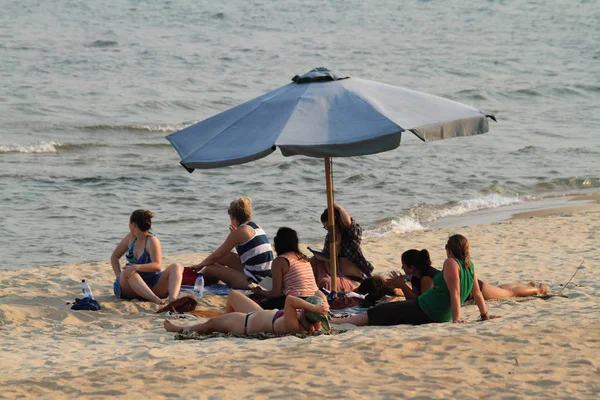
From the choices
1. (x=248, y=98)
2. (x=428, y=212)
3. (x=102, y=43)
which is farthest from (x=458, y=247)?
(x=102, y=43)

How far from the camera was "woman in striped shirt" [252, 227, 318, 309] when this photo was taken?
730cm

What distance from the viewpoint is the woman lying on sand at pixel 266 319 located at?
6457 millimetres

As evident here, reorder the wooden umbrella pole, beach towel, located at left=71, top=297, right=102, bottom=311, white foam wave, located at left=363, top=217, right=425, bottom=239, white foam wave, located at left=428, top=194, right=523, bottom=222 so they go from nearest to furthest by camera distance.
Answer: the wooden umbrella pole < beach towel, located at left=71, top=297, right=102, bottom=311 < white foam wave, located at left=363, top=217, right=425, bottom=239 < white foam wave, located at left=428, top=194, right=523, bottom=222

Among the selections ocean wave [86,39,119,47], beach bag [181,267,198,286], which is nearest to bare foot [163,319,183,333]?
beach bag [181,267,198,286]

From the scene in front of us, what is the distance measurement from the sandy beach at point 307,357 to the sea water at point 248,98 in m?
3.97

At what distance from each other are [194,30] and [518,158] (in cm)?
1926

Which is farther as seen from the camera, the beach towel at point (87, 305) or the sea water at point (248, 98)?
the sea water at point (248, 98)

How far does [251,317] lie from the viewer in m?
6.80

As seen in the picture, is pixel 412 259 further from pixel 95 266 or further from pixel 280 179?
pixel 280 179

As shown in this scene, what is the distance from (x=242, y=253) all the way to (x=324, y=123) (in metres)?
2.05

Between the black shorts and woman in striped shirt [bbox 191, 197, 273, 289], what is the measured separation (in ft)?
5.29

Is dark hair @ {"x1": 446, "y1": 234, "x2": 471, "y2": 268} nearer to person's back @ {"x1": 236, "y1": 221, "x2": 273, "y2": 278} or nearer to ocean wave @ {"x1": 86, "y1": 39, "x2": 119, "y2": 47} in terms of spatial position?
person's back @ {"x1": 236, "y1": 221, "x2": 273, "y2": 278}

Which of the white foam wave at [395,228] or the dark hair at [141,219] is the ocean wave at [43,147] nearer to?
the white foam wave at [395,228]

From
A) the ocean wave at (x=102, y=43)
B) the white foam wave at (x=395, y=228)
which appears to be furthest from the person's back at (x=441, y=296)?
the ocean wave at (x=102, y=43)
